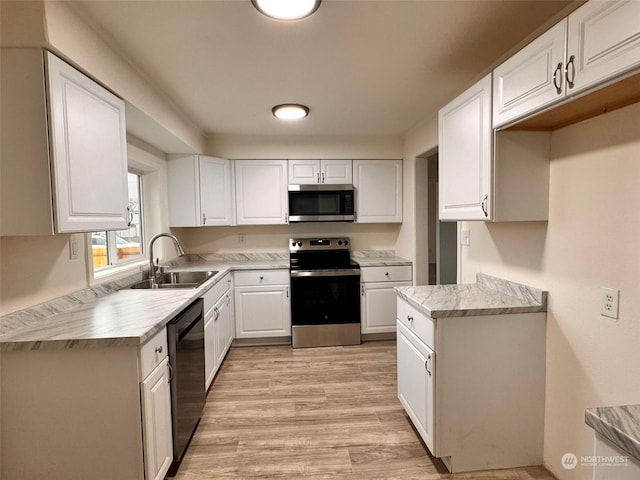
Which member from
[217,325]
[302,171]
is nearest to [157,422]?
[217,325]

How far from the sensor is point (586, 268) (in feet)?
4.61

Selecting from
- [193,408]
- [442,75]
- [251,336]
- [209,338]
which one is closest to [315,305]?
[251,336]

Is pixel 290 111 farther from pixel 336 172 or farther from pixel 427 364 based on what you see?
pixel 427 364

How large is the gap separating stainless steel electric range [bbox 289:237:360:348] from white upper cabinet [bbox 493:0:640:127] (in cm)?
218

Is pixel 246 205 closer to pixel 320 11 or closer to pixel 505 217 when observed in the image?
pixel 320 11

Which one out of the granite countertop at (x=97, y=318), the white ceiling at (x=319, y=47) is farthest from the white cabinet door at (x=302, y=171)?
the granite countertop at (x=97, y=318)

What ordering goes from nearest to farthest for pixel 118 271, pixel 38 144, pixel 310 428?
pixel 38 144
pixel 310 428
pixel 118 271

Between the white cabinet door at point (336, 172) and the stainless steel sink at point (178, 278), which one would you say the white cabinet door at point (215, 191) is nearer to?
the stainless steel sink at point (178, 278)

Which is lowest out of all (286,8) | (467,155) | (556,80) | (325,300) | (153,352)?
(325,300)

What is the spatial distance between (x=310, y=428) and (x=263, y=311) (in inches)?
59.6

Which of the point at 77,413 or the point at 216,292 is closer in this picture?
the point at 77,413

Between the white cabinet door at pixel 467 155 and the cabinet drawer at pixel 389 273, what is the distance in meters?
1.46

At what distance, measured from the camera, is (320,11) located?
144cm

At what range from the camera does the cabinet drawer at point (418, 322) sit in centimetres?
163
